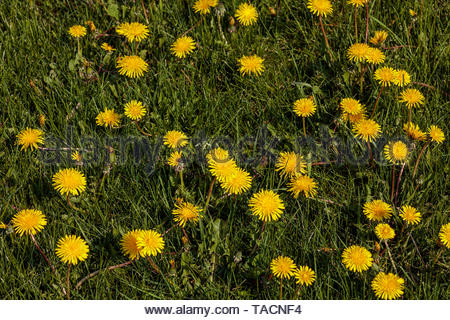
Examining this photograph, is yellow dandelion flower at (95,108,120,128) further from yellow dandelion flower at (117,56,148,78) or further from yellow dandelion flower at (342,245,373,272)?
yellow dandelion flower at (342,245,373,272)

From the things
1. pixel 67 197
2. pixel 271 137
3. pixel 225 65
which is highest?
pixel 225 65

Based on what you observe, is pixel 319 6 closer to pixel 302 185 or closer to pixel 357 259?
pixel 302 185

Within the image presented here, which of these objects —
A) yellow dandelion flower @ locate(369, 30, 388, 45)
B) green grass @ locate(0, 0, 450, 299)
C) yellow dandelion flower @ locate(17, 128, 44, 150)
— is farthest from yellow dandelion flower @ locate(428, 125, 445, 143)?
yellow dandelion flower @ locate(17, 128, 44, 150)

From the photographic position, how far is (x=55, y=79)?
2939 mm

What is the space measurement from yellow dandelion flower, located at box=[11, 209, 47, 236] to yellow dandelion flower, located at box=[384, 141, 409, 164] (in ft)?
5.39

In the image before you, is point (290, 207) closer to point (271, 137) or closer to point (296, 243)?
point (296, 243)

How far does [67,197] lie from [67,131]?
51 centimetres

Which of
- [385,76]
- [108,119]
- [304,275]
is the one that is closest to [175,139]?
[108,119]

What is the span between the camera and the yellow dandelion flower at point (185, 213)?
2.31 m

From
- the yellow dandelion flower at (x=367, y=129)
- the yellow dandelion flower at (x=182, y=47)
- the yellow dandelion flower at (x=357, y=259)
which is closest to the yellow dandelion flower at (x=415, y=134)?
the yellow dandelion flower at (x=367, y=129)

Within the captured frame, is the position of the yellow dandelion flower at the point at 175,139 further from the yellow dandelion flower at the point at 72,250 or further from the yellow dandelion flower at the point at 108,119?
the yellow dandelion flower at the point at 72,250

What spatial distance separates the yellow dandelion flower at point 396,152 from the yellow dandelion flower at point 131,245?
1.25 m
